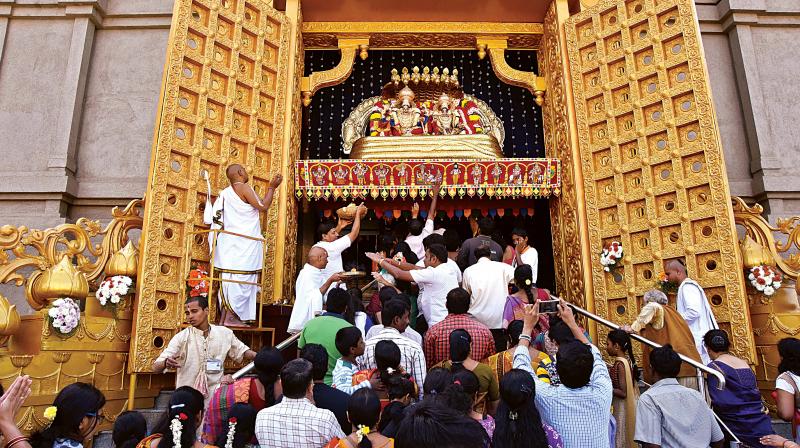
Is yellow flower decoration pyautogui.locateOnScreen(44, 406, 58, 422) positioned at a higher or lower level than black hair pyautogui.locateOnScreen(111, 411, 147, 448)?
higher

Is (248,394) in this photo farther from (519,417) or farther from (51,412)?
(519,417)

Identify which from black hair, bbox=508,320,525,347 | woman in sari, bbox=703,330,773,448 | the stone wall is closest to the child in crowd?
black hair, bbox=508,320,525,347

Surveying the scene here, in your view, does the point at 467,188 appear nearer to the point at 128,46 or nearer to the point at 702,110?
the point at 702,110

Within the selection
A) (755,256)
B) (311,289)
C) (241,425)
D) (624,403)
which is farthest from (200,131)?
(755,256)

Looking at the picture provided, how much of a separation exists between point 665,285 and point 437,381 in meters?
4.90

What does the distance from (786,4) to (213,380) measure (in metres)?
10.5

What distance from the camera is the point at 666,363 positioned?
133 inches

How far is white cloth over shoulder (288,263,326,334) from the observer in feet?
17.2

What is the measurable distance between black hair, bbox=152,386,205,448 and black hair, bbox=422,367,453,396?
1.18m

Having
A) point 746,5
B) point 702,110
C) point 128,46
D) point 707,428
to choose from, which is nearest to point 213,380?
point 707,428

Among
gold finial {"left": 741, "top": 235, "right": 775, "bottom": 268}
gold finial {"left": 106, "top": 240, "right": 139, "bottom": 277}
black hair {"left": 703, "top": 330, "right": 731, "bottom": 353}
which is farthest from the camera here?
gold finial {"left": 741, "top": 235, "right": 775, "bottom": 268}

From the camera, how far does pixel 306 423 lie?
2.79 m

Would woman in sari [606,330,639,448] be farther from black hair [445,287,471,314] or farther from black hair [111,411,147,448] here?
black hair [111,411,147,448]

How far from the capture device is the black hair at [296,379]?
2857 millimetres
